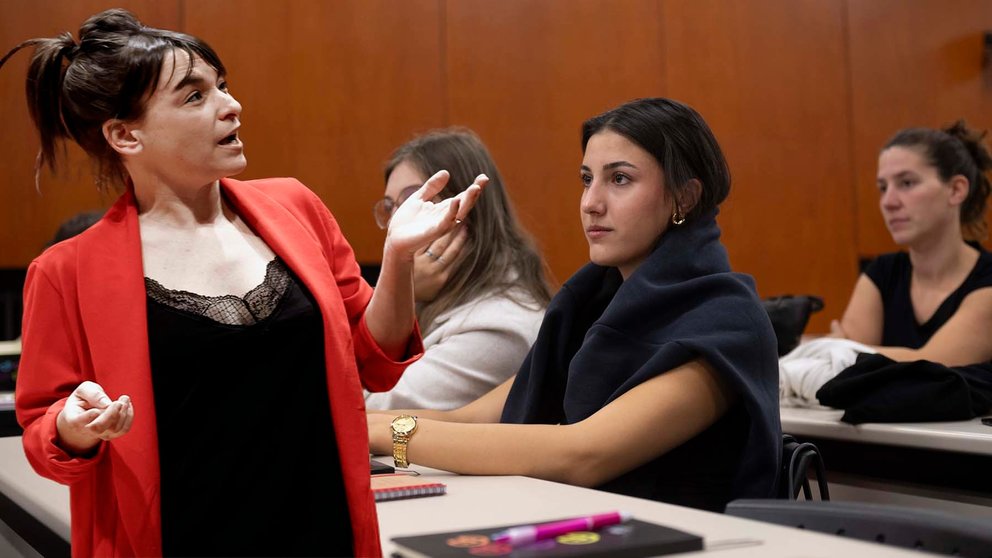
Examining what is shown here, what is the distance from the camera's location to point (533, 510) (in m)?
1.39

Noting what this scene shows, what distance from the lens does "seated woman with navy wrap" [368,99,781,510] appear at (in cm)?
170

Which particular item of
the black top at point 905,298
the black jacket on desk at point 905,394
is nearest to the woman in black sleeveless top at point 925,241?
the black top at point 905,298

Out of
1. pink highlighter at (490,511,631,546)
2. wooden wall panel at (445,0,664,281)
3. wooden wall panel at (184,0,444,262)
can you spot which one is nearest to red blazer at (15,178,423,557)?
pink highlighter at (490,511,631,546)

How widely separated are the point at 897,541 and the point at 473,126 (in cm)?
352

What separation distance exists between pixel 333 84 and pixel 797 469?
9.65ft

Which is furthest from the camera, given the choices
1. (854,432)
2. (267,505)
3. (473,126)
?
(473,126)

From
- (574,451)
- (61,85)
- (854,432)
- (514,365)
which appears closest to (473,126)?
(514,365)

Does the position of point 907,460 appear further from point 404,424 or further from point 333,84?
point 333,84

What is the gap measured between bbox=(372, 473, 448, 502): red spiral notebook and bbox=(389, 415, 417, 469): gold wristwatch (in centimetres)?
17

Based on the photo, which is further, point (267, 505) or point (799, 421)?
point (799, 421)

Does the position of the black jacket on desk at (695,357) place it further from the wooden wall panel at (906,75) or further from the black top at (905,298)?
the wooden wall panel at (906,75)

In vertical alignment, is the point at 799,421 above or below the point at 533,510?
below

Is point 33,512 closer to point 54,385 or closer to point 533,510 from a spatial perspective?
point 54,385

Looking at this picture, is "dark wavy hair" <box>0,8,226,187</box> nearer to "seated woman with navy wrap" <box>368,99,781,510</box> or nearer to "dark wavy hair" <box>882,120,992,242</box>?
"seated woman with navy wrap" <box>368,99,781,510</box>
